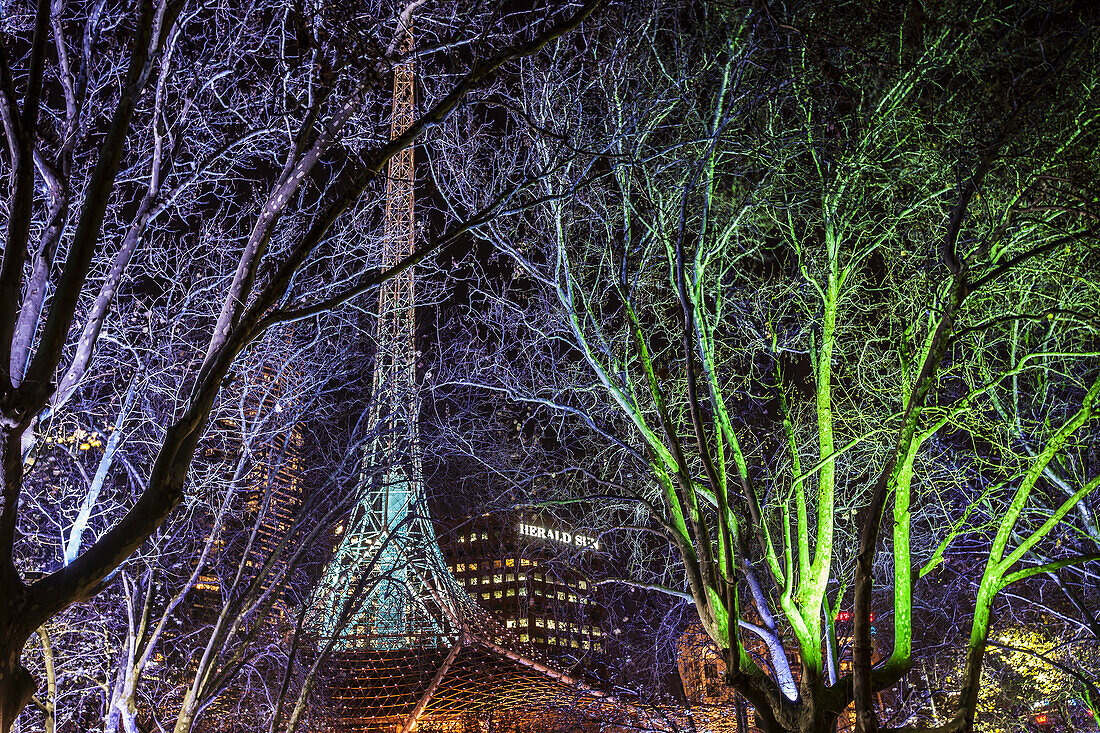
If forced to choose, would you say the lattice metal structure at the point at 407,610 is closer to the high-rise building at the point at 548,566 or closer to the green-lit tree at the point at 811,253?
the high-rise building at the point at 548,566

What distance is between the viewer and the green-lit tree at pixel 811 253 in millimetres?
6879

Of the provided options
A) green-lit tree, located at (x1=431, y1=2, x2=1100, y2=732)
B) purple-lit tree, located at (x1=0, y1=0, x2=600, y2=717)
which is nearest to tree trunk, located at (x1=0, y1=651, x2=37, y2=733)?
purple-lit tree, located at (x1=0, y1=0, x2=600, y2=717)

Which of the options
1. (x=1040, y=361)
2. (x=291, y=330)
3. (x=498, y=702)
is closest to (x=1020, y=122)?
(x=1040, y=361)

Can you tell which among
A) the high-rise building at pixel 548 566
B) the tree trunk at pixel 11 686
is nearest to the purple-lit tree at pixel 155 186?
the tree trunk at pixel 11 686

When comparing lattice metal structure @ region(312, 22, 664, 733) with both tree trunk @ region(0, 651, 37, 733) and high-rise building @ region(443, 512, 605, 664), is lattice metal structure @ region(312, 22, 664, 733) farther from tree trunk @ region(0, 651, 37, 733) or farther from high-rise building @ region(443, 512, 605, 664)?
tree trunk @ region(0, 651, 37, 733)

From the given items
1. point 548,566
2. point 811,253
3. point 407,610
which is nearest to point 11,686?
point 548,566

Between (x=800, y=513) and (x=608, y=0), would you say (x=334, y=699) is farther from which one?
(x=608, y=0)

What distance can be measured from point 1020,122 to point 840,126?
1.40m

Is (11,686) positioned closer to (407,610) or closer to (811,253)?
(811,253)

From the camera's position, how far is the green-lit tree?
6.88m

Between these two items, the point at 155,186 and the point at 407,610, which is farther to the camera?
the point at 407,610

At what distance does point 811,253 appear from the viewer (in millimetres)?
9297

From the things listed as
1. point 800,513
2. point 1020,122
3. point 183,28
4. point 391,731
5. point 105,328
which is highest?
point 183,28

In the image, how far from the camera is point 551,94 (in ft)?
27.9
